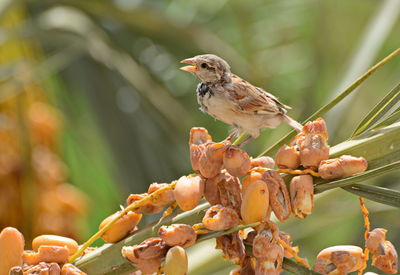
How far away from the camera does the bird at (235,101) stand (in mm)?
782

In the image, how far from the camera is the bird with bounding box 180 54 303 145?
0.78 m

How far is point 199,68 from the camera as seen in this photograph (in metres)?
0.82

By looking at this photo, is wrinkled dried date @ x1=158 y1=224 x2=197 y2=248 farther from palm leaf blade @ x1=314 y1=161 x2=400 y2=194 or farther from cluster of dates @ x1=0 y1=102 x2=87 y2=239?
cluster of dates @ x1=0 y1=102 x2=87 y2=239

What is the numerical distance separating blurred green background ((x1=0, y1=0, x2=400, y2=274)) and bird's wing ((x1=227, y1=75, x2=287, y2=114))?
42 cm

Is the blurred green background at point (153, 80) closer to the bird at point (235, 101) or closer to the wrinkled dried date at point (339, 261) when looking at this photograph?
the bird at point (235, 101)

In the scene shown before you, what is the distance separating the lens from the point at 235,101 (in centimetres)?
79

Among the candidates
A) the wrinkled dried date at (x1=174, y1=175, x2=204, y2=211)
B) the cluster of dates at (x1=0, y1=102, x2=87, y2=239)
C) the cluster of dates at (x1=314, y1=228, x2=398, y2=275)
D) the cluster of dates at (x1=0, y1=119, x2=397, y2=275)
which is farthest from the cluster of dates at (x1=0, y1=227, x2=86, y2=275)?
the cluster of dates at (x1=0, y1=102, x2=87, y2=239)

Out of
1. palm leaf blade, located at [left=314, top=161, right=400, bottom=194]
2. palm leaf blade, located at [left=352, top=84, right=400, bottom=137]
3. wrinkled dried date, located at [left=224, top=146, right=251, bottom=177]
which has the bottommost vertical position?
palm leaf blade, located at [left=314, top=161, right=400, bottom=194]

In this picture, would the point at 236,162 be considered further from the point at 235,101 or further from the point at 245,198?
the point at 235,101

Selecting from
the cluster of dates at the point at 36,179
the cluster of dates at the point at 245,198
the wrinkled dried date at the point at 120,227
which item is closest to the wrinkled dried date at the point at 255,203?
the cluster of dates at the point at 245,198

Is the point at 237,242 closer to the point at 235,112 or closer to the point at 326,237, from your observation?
the point at 235,112

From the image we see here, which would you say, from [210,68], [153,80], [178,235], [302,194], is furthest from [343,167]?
[153,80]

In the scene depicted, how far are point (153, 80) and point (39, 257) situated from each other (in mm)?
1142

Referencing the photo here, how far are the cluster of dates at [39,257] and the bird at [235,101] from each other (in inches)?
8.6
